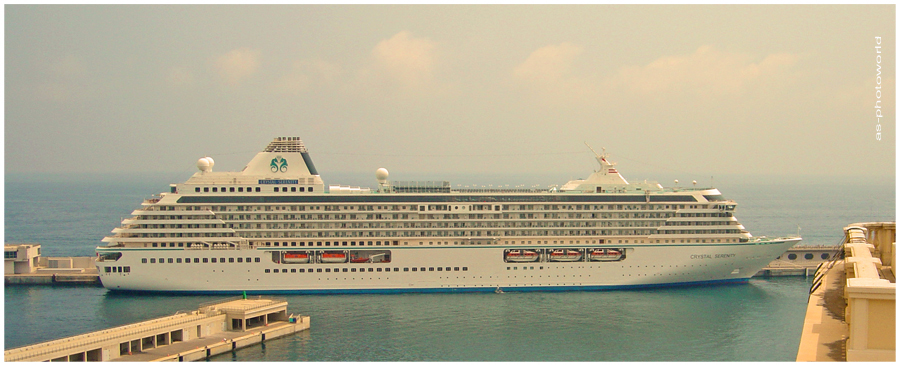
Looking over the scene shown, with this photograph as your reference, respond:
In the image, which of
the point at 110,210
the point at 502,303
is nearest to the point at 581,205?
the point at 502,303

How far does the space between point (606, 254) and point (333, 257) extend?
12.0 m

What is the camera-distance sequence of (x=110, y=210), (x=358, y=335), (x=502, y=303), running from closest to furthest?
(x=358, y=335) < (x=502, y=303) < (x=110, y=210)

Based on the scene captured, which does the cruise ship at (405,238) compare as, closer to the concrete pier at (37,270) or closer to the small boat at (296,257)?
the small boat at (296,257)

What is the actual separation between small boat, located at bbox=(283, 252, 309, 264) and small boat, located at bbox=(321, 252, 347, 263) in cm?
78

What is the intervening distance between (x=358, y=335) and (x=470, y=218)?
10.2 metres

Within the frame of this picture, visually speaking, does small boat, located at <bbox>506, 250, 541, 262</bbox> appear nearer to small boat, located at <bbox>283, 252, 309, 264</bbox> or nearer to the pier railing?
small boat, located at <bbox>283, 252, 309, 264</bbox>

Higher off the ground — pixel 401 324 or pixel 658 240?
pixel 658 240

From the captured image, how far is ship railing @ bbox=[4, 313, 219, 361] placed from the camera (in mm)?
23625

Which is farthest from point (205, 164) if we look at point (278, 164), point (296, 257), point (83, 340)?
point (83, 340)

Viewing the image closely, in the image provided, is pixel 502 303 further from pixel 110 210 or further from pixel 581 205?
pixel 110 210

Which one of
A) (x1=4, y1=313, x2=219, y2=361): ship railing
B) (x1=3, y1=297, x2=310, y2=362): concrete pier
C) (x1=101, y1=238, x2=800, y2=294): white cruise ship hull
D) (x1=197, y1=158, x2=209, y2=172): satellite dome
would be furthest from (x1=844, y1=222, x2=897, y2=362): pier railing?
(x1=197, y1=158, x2=209, y2=172): satellite dome

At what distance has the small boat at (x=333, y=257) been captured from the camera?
121ft

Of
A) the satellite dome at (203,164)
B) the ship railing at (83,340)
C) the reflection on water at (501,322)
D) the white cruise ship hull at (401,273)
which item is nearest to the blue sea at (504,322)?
the reflection on water at (501,322)

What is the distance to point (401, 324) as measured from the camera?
100ft
